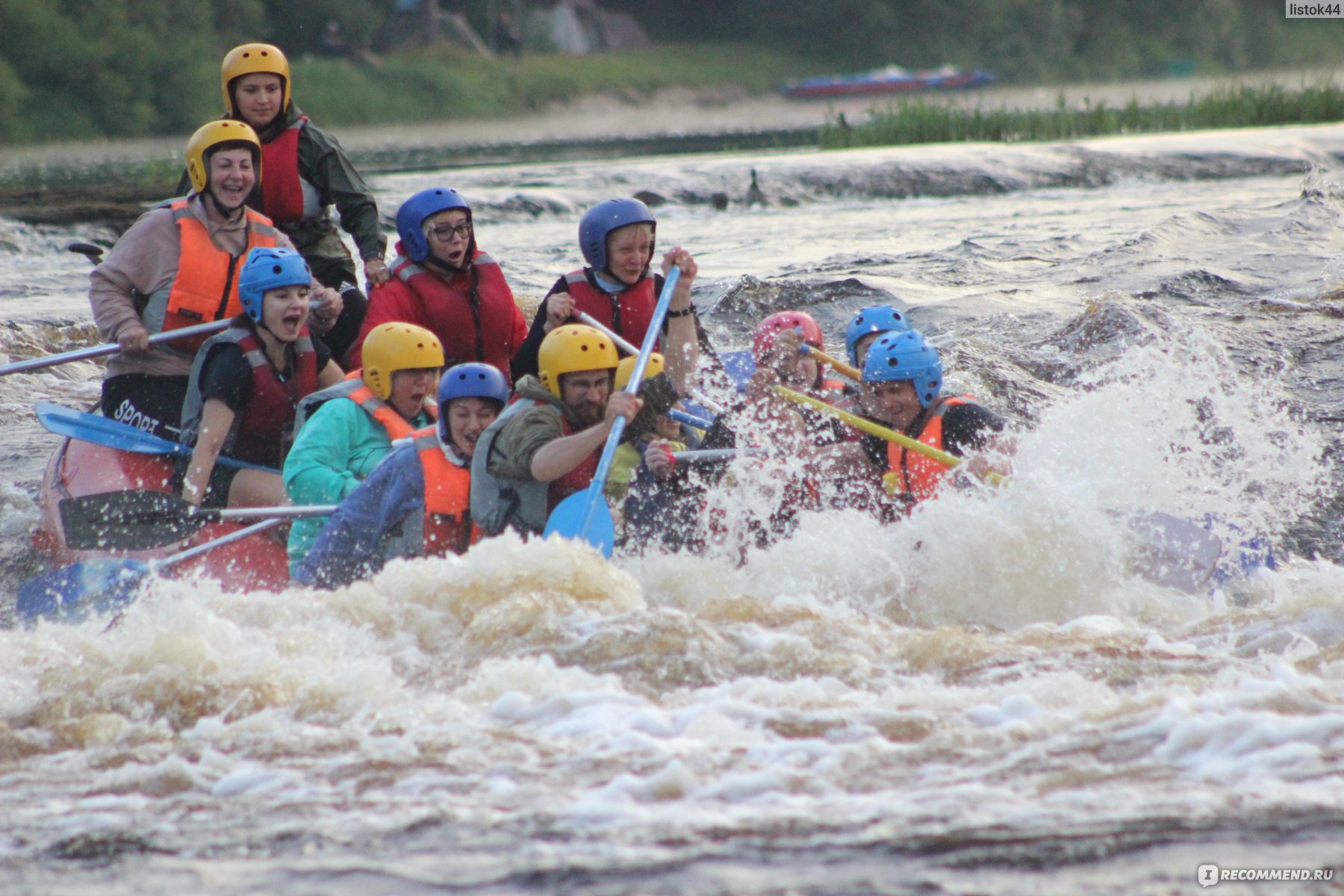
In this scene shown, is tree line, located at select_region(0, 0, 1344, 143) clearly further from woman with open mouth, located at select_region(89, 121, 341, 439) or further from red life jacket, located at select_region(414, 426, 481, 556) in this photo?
red life jacket, located at select_region(414, 426, 481, 556)

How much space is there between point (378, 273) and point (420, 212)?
1.23 feet

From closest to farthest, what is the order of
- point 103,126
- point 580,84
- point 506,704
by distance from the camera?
1. point 506,704
2. point 103,126
3. point 580,84

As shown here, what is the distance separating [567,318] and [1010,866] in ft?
11.4

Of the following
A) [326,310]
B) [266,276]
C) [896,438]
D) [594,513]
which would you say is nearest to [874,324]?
[896,438]

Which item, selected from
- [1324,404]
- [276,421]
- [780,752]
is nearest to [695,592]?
[780,752]

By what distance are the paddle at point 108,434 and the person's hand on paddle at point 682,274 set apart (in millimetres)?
1771

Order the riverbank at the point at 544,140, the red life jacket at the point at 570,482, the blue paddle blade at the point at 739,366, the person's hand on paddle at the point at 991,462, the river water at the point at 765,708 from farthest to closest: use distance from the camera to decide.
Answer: the riverbank at the point at 544,140 → the blue paddle blade at the point at 739,366 → the person's hand on paddle at the point at 991,462 → the red life jacket at the point at 570,482 → the river water at the point at 765,708

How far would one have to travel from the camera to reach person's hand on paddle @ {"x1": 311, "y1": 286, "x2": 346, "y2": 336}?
6.16 meters

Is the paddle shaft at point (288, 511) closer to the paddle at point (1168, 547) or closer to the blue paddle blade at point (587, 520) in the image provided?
the blue paddle blade at point (587, 520)

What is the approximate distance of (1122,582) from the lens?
198 inches

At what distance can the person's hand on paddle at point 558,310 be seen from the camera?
19.4ft

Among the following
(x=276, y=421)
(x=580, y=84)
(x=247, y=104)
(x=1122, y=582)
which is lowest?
(x=1122, y=582)

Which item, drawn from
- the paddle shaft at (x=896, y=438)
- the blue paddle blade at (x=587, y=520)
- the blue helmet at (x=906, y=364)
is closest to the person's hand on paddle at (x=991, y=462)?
the paddle shaft at (x=896, y=438)

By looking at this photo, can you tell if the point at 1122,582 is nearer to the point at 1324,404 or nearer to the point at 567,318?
the point at 567,318
